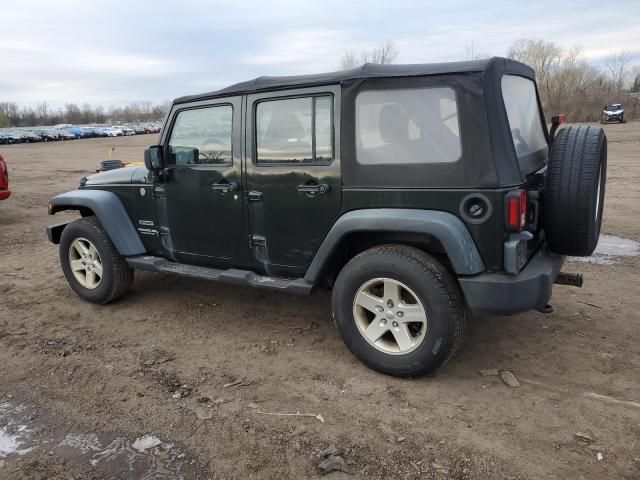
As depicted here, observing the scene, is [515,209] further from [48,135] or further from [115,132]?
[115,132]

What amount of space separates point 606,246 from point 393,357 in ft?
14.1

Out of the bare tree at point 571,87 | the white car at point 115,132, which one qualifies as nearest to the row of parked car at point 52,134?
the white car at point 115,132

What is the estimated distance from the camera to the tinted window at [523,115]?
3.37m

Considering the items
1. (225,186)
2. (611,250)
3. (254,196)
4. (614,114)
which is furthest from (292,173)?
(614,114)

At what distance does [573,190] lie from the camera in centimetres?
317

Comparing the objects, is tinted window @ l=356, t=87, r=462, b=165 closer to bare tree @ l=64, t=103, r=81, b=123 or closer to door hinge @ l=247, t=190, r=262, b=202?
door hinge @ l=247, t=190, r=262, b=202

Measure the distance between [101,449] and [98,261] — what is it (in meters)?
2.43

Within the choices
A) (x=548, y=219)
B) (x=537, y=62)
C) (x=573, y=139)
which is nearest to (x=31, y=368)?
(x=548, y=219)

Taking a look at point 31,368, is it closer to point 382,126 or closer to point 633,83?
point 382,126

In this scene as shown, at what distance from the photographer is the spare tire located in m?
3.17

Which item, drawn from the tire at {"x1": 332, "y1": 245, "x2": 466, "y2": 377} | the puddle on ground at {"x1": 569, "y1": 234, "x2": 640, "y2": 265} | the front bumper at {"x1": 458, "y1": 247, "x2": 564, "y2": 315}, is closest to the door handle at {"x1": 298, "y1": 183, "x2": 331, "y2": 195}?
the tire at {"x1": 332, "y1": 245, "x2": 466, "y2": 377}

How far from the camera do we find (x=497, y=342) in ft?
13.0

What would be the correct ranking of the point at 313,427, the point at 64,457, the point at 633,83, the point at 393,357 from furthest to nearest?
the point at 633,83, the point at 393,357, the point at 313,427, the point at 64,457

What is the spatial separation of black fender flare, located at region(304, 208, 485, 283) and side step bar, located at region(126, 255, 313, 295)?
38 centimetres
